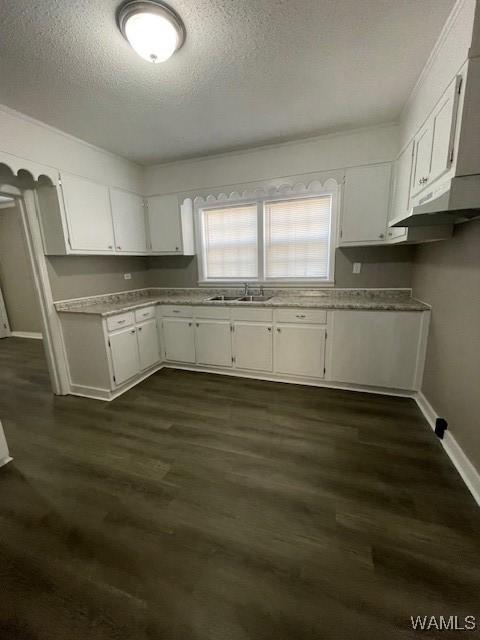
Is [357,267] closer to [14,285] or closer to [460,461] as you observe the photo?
[460,461]

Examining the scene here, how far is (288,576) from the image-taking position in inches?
48.2

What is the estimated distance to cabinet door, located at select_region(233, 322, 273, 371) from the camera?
10.3 ft

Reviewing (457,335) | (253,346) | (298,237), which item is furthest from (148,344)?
(457,335)

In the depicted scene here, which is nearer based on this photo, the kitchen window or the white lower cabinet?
the white lower cabinet

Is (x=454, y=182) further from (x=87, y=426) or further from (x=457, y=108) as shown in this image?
(x=87, y=426)

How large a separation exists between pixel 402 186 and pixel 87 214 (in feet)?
10.3

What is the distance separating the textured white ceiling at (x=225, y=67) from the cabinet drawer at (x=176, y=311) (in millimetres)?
1871

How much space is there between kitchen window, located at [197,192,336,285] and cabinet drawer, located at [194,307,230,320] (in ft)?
2.22

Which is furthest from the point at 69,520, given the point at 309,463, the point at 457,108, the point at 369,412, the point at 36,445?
the point at 457,108

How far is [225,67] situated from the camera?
1808 mm

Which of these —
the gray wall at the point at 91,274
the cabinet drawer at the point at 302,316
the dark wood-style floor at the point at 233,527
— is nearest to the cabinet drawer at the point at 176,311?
the gray wall at the point at 91,274

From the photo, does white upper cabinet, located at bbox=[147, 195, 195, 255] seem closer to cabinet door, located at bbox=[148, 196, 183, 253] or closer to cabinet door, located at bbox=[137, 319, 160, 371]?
cabinet door, located at bbox=[148, 196, 183, 253]

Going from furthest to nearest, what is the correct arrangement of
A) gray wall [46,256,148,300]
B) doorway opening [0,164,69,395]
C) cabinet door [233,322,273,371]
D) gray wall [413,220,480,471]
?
cabinet door [233,322,273,371] < gray wall [46,256,148,300] < doorway opening [0,164,69,395] < gray wall [413,220,480,471]

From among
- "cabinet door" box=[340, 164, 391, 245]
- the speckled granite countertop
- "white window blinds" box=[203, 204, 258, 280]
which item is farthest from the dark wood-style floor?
"white window blinds" box=[203, 204, 258, 280]
